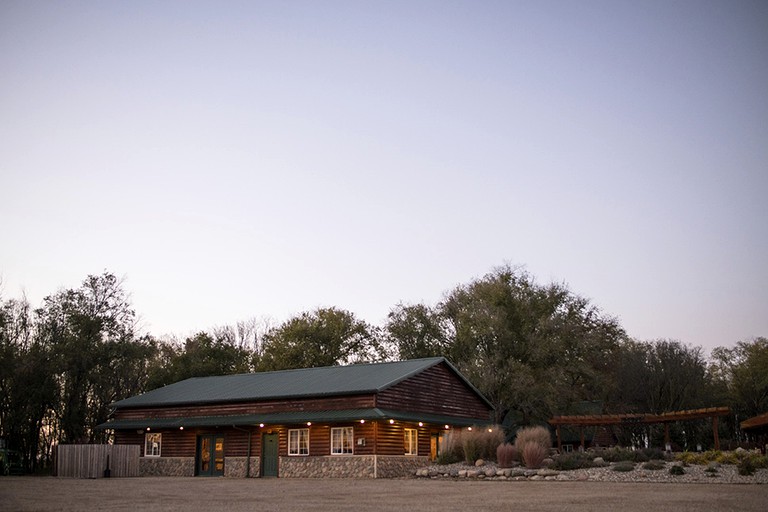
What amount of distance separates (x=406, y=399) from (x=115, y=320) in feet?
83.4

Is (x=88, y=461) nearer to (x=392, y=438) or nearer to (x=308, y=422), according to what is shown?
(x=308, y=422)

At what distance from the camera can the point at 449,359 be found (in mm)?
51625

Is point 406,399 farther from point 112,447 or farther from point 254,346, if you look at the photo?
point 254,346

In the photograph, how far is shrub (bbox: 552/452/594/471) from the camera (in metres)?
26.9

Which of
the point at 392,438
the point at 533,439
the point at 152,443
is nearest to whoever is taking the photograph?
the point at 533,439

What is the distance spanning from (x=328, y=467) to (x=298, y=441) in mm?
2440

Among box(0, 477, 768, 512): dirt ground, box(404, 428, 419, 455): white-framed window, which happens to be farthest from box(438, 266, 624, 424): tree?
box(0, 477, 768, 512): dirt ground

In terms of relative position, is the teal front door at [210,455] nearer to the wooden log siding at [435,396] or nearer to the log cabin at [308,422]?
the log cabin at [308,422]

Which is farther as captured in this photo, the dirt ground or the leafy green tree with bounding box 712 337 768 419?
the leafy green tree with bounding box 712 337 768 419

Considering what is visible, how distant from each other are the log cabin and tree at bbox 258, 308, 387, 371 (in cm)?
1759

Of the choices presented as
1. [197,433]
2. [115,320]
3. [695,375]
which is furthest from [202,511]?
[695,375]

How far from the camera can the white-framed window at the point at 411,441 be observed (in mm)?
34062

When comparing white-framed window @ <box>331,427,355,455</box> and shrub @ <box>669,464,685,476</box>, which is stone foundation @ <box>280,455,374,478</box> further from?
shrub @ <box>669,464,685,476</box>

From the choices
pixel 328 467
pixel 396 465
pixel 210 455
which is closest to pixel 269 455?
pixel 328 467
